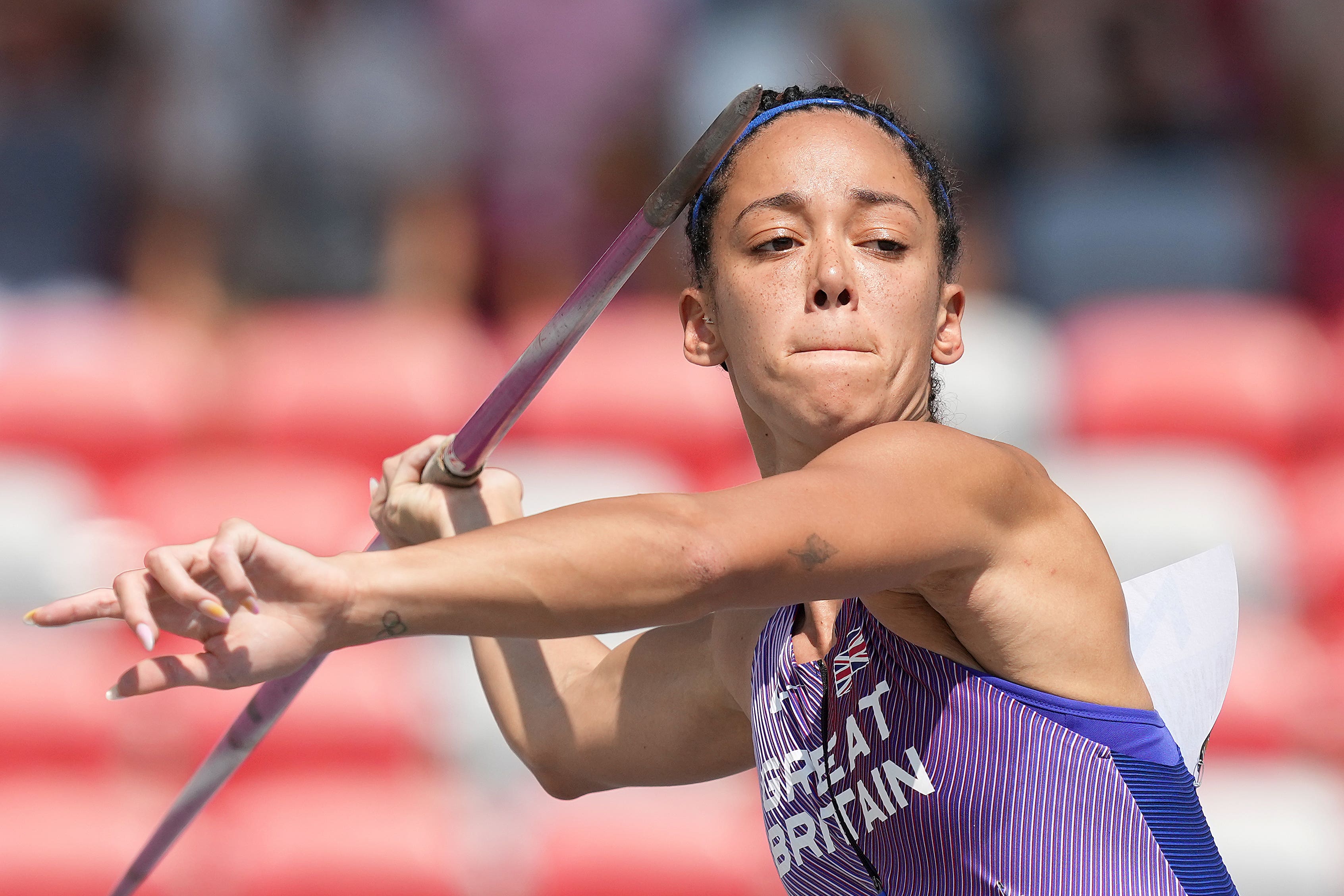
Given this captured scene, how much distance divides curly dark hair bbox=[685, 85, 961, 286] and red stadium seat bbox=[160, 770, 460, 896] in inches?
108

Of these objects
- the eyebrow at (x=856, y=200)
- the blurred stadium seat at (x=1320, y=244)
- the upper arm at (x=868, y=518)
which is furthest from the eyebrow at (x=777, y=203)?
the blurred stadium seat at (x=1320, y=244)

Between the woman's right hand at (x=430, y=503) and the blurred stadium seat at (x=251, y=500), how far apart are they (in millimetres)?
2121

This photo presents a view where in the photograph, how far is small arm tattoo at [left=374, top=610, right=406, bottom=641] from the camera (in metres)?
1.46

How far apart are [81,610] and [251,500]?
3.53 meters

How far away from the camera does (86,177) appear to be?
589 centimetres

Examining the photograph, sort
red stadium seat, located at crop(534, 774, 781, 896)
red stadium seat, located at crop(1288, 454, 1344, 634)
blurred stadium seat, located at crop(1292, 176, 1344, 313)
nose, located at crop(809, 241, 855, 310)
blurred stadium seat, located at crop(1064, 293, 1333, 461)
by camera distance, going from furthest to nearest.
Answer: blurred stadium seat, located at crop(1292, 176, 1344, 313) < blurred stadium seat, located at crop(1064, 293, 1333, 461) < red stadium seat, located at crop(1288, 454, 1344, 634) < red stadium seat, located at crop(534, 774, 781, 896) < nose, located at crop(809, 241, 855, 310)

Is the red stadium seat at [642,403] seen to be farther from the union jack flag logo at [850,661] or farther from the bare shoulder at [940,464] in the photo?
the bare shoulder at [940,464]

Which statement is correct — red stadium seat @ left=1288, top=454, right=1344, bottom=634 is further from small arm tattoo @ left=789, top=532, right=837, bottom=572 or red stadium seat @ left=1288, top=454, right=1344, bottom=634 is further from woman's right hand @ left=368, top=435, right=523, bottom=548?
small arm tattoo @ left=789, top=532, right=837, bottom=572

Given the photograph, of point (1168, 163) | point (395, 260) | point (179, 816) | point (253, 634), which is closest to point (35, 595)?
point (395, 260)

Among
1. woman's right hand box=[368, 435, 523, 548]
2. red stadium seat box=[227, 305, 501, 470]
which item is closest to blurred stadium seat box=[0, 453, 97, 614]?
red stadium seat box=[227, 305, 501, 470]

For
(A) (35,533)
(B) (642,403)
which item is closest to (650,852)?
(B) (642,403)

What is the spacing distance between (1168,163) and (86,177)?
4.14 meters

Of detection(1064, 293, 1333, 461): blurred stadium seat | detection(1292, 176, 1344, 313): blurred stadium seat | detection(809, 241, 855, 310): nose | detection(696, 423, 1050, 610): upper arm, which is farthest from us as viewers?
detection(1292, 176, 1344, 313): blurred stadium seat

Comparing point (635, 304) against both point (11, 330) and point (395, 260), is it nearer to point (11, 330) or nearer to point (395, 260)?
point (395, 260)
